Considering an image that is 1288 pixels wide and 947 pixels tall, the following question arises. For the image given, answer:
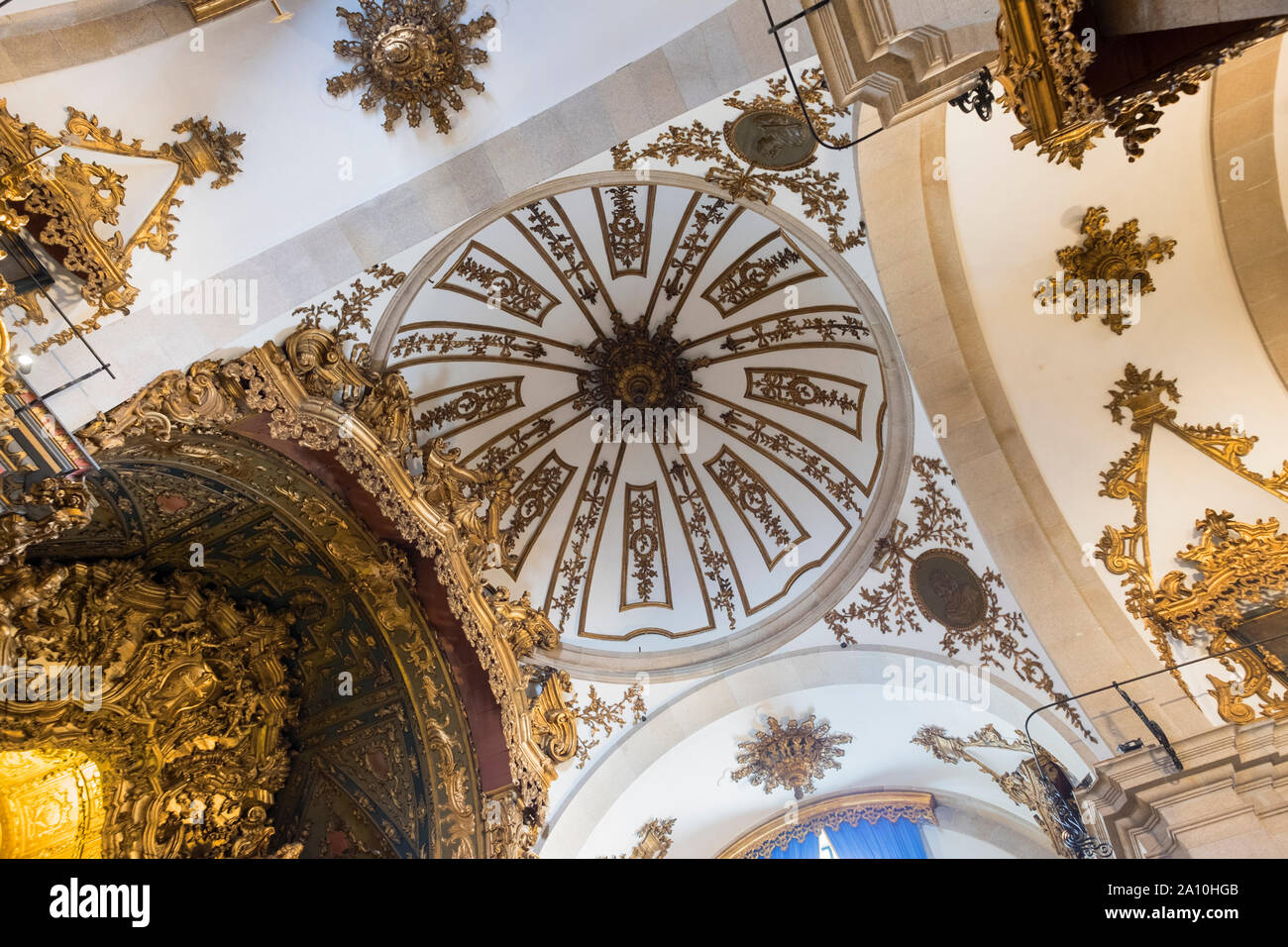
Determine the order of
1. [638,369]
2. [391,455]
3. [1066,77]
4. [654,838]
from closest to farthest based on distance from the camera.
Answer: [1066,77], [391,455], [638,369], [654,838]

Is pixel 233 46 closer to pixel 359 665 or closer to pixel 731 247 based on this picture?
pixel 731 247

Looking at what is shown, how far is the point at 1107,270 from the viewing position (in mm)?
6855

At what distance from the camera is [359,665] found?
818 cm

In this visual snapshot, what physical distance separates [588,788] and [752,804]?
2.51 meters

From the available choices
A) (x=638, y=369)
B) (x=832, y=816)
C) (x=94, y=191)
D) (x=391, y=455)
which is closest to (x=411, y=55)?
(x=94, y=191)

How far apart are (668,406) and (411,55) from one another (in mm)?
5099

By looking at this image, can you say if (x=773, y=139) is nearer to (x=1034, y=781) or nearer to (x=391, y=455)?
(x=391, y=455)

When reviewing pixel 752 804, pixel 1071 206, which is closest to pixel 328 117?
pixel 1071 206

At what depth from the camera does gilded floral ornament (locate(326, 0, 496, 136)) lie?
513 centimetres

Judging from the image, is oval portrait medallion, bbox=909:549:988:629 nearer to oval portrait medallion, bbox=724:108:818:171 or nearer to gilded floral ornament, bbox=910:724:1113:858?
gilded floral ornament, bbox=910:724:1113:858

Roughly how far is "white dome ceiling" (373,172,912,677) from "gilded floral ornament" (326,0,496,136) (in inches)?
73.9
